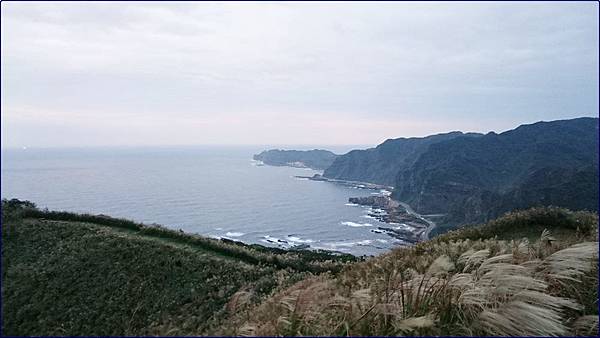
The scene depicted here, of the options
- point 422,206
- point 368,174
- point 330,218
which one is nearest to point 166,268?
point 330,218

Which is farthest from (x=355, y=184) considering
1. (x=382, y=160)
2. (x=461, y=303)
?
(x=461, y=303)

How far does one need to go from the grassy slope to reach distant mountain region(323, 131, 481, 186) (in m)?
92.6

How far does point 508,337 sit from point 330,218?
57.0 m

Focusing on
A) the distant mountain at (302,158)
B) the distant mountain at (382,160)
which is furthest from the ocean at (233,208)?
the distant mountain at (302,158)

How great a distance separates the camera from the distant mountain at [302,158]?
15062 cm

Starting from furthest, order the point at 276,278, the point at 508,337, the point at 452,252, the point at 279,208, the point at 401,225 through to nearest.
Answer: the point at 279,208
the point at 401,225
the point at 276,278
the point at 452,252
the point at 508,337

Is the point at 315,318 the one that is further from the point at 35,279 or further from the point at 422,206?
the point at 422,206

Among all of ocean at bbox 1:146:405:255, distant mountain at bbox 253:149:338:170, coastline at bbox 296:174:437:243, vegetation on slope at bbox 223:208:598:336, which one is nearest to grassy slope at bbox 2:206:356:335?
vegetation on slope at bbox 223:208:598:336

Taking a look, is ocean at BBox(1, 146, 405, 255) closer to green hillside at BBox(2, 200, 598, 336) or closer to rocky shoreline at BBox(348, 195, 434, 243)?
rocky shoreline at BBox(348, 195, 434, 243)

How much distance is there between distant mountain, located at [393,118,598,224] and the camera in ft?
159

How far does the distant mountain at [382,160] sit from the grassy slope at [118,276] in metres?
92.6

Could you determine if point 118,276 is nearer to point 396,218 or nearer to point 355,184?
point 396,218

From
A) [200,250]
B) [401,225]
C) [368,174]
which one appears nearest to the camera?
[200,250]

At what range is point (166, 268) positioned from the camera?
1030 centimetres
